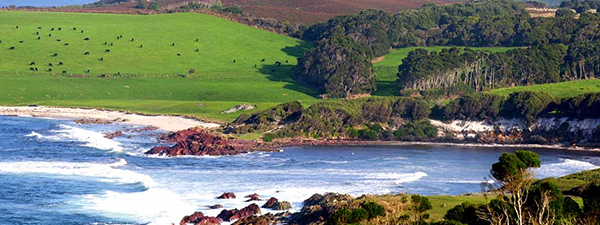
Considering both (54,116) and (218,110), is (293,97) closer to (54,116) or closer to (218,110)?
(218,110)

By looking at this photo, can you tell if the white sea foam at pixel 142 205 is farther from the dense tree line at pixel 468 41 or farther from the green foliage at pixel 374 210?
the dense tree line at pixel 468 41

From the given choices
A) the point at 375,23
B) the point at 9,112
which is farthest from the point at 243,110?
the point at 375,23

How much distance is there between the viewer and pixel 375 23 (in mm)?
182000

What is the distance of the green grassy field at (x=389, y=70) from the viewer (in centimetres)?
14538

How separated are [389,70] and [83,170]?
9014 cm

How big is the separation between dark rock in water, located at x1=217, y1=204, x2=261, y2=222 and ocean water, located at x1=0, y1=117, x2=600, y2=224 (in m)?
1.81

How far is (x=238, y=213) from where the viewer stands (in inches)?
2245

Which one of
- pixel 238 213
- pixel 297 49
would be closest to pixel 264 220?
pixel 238 213

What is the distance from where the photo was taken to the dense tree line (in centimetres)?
14288

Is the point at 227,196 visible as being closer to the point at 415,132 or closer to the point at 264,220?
the point at 264,220

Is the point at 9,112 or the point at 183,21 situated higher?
the point at 183,21

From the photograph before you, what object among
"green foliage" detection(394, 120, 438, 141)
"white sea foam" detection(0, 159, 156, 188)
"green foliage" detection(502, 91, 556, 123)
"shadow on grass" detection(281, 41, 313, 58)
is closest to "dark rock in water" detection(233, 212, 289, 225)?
"white sea foam" detection(0, 159, 156, 188)

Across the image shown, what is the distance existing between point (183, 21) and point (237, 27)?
9840 millimetres

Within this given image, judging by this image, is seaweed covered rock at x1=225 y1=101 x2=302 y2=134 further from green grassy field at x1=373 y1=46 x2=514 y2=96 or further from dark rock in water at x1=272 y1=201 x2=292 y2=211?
dark rock in water at x1=272 y1=201 x2=292 y2=211
